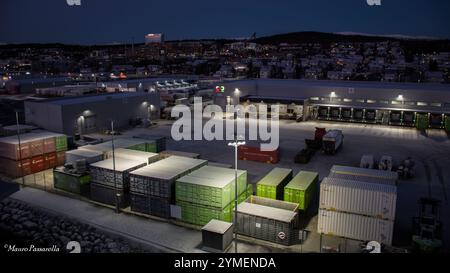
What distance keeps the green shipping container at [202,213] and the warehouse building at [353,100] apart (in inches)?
1159

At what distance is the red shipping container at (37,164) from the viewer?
2358 centimetres

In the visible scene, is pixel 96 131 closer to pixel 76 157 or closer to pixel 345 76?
pixel 76 157

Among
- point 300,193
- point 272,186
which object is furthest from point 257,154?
point 300,193

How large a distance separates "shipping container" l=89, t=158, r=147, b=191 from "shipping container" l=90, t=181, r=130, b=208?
0.70 feet

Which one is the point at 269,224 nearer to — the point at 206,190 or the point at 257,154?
the point at 206,190

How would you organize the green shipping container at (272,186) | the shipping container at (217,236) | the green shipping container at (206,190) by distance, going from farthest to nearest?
the green shipping container at (272,186) < the green shipping container at (206,190) < the shipping container at (217,236)

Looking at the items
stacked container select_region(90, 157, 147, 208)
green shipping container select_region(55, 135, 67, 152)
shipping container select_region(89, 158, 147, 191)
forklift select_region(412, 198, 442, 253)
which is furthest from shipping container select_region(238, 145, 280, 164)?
green shipping container select_region(55, 135, 67, 152)

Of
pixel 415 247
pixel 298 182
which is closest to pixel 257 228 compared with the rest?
pixel 298 182

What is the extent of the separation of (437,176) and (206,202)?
1638 cm

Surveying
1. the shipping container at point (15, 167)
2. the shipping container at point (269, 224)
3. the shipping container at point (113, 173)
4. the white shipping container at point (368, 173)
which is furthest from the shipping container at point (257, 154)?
the shipping container at point (15, 167)

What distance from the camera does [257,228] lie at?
49.5 feet

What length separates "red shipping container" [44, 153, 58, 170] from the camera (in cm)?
2444

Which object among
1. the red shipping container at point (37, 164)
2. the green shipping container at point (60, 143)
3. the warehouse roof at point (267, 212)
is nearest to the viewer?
the warehouse roof at point (267, 212)

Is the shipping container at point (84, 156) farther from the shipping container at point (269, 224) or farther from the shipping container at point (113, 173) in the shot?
the shipping container at point (269, 224)
